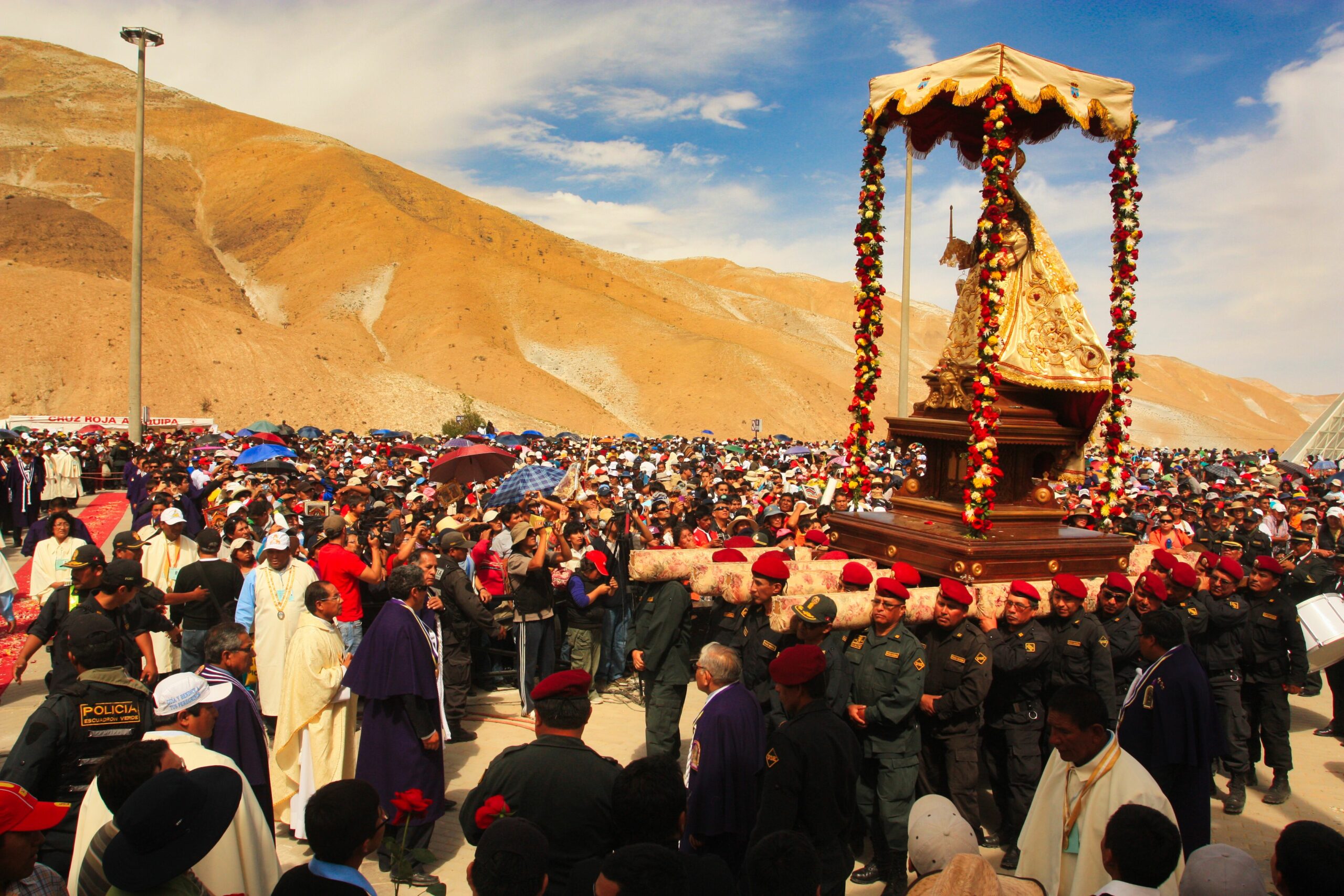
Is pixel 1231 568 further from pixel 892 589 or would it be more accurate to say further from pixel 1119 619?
pixel 892 589

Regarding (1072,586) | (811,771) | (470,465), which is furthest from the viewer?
(470,465)

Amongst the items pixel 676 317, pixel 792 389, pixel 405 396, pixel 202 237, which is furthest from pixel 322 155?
pixel 792 389

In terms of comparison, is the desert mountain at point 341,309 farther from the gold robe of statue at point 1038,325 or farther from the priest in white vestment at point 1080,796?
the priest in white vestment at point 1080,796

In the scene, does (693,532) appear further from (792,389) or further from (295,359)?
(792,389)

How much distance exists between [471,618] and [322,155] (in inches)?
4326

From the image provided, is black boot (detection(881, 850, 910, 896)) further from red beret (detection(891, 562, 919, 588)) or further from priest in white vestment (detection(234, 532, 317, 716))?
priest in white vestment (detection(234, 532, 317, 716))

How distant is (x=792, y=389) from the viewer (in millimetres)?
73688

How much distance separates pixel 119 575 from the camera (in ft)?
18.6

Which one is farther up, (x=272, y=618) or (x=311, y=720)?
(x=272, y=618)

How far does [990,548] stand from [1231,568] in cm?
207

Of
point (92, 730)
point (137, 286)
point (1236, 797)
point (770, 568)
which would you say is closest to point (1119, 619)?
point (1236, 797)

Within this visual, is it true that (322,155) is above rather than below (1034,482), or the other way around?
above

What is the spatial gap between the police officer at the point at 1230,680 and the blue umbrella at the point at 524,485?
7881 mm

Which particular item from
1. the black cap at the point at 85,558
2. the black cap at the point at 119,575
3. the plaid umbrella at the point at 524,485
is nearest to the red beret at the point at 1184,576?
the black cap at the point at 119,575
